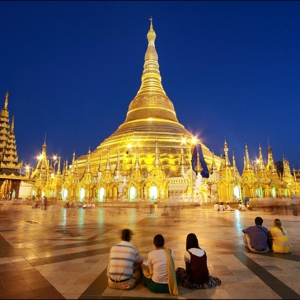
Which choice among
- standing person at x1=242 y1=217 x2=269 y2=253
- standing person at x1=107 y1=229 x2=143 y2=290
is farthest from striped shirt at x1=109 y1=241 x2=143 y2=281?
standing person at x1=242 y1=217 x2=269 y2=253

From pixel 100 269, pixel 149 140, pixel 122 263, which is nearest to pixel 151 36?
pixel 149 140

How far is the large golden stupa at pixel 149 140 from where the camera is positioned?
1580 inches

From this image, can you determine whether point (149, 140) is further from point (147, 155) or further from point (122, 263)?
point (122, 263)

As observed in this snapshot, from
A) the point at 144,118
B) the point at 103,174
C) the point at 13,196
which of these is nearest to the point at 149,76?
the point at 144,118

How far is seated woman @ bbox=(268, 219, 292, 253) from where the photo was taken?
6.88m

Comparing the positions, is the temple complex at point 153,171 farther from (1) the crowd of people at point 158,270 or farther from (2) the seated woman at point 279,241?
(1) the crowd of people at point 158,270

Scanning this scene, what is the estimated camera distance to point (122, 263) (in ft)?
14.6

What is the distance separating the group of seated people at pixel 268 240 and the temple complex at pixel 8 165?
143 ft

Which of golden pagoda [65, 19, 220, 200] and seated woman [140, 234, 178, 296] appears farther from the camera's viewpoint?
golden pagoda [65, 19, 220, 200]

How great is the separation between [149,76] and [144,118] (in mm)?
9778

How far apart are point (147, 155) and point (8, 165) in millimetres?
25101

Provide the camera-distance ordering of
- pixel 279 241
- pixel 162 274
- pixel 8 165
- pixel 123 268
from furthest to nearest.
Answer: pixel 8 165
pixel 279 241
pixel 123 268
pixel 162 274

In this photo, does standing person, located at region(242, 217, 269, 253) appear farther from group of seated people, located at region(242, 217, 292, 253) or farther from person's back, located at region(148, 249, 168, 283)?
person's back, located at region(148, 249, 168, 283)

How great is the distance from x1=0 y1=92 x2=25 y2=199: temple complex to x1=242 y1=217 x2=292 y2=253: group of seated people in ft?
143
